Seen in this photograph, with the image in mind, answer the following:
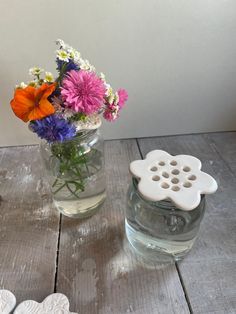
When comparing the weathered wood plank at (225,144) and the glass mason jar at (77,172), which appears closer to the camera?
the glass mason jar at (77,172)

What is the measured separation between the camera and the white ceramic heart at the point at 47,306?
0.39 meters

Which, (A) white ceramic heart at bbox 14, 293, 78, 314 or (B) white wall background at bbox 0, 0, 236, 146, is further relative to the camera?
(B) white wall background at bbox 0, 0, 236, 146

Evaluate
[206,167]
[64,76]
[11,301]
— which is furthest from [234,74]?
[11,301]

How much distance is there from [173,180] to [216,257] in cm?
16

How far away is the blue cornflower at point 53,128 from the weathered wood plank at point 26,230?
20cm

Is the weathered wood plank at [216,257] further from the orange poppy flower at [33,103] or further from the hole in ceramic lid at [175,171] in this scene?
the orange poppy flower at [33,103]

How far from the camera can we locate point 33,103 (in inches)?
14.3

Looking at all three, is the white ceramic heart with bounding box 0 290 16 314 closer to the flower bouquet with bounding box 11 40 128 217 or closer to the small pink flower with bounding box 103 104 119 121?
the flower bouquet with bounding box 11 40 128 217

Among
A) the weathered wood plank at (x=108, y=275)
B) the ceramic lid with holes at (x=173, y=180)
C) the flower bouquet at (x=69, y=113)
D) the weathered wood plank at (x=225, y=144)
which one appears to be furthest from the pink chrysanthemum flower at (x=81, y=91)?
the weathered wood plank at (x=225, y=144)

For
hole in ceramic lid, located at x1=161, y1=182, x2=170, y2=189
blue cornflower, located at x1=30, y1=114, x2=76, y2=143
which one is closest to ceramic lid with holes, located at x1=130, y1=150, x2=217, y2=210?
hole in ceramic lid, located at x1=161, y1=182, x2=170, y2=189

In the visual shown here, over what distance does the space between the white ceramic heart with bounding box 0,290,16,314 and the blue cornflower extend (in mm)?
217

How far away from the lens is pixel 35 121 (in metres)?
0.37

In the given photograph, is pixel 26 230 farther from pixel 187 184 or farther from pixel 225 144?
pixel 225 144

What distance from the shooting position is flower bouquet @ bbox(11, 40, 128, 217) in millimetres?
361
